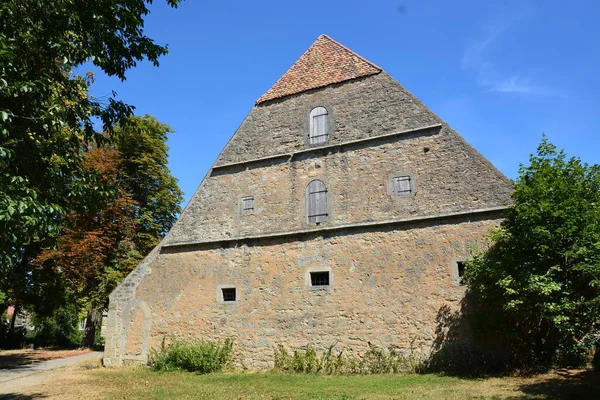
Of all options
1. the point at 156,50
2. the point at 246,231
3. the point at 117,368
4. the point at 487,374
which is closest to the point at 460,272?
the point at 487,374

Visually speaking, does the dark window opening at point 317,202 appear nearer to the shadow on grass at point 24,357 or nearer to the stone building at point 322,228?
the stone building at point 322,228

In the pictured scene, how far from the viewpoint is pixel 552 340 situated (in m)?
9.54

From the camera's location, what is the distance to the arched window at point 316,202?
41.9ft

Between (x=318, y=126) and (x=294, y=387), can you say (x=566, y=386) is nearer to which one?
(x=294, y=387)

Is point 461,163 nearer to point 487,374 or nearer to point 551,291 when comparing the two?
point 551,291

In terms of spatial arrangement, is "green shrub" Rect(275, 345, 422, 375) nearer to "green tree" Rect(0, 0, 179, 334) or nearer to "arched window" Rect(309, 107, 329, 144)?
"arched window" Rect(309, 107, 329, 144)

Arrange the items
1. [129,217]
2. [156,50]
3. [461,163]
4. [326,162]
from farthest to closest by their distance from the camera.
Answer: [129,217], [326,162], [461,163], [156,50]

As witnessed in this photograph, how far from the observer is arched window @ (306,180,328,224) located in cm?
1277

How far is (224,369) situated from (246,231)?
13.3 feet

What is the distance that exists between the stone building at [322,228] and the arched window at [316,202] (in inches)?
1.3

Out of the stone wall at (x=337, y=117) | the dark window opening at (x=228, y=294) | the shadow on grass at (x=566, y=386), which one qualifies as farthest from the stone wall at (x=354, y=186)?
the shadow on grass at (x=566, y=386)

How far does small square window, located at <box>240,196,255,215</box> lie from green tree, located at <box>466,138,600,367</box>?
22.0 feet

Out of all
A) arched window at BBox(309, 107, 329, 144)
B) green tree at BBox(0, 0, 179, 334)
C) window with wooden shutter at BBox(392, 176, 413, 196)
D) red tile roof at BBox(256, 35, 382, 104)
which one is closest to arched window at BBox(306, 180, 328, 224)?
arched window at BBox(309, 107, 329, 144)

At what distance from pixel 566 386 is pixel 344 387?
13.5 feet
